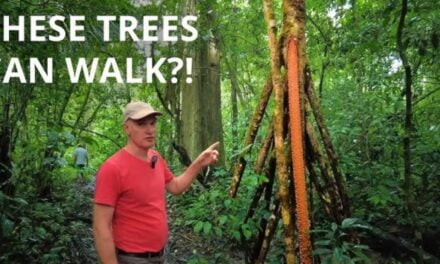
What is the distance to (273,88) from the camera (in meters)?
3.84

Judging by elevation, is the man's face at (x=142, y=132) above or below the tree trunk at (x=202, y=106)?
below

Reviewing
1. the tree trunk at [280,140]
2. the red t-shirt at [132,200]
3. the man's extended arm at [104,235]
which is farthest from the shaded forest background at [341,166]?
the man's extended arm at [104,235]

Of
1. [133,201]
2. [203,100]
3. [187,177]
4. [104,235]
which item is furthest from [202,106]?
[104,235]

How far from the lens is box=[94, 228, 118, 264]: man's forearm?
2771 mm

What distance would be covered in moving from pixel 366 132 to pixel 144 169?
123 inches

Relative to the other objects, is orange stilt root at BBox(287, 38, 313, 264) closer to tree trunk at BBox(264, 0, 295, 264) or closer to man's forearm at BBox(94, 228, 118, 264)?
tree trunk at BBox(264, 0, 295, 264)

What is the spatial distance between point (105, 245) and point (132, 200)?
289 mm

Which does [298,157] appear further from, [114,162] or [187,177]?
[114,162]

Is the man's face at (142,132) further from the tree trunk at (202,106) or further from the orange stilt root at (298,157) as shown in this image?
the tree trunk at (202,106)

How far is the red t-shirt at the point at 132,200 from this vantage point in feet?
9.25

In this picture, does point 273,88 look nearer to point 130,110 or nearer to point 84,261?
point 130,110

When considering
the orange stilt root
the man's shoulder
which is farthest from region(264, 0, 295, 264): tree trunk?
the man's shoulder

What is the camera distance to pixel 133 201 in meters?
2.92

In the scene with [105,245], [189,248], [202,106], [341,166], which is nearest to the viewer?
[105,245]
